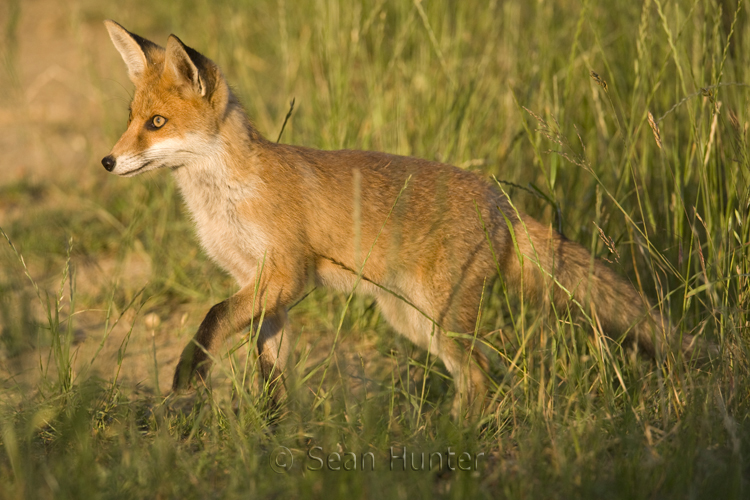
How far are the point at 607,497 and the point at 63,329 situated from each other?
11.8 ft

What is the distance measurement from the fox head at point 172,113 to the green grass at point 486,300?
78 cm

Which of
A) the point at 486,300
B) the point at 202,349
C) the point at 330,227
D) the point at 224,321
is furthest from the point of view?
the point at 486,300

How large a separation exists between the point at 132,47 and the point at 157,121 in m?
0.56

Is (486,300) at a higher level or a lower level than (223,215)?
lower

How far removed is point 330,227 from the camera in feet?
11.9

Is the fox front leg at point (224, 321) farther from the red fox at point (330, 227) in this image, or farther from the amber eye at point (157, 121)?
the amber eye at point (157, 121)

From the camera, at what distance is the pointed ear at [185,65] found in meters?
→ 3.26

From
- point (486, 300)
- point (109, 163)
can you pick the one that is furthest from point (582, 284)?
point (109, 163)

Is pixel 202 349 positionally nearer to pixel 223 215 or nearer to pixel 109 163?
pixel 223 215

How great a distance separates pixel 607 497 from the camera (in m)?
2.30

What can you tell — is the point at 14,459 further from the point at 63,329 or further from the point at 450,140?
the point at 450,140

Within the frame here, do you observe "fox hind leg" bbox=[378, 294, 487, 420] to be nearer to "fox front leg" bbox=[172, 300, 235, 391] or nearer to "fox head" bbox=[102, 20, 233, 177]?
"fox front leg" bbox=[172, 300, 235, 391]

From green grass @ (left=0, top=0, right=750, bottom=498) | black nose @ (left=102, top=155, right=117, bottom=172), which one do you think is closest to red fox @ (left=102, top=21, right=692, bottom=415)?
black nose @ (left=102, top=155, right=117, bottom=172)

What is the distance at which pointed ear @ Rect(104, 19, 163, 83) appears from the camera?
357cm
